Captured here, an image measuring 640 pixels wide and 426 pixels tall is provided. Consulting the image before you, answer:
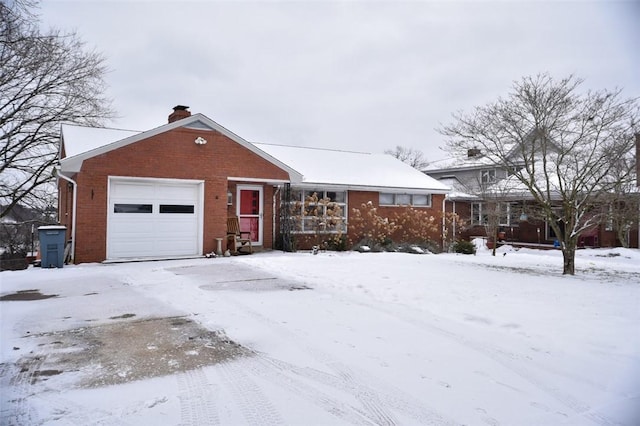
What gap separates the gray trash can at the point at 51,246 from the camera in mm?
10773

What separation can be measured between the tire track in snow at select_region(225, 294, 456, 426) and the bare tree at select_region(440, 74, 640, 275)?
29.9 feet

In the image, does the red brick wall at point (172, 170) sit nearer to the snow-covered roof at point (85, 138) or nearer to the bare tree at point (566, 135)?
the snow-covered roof at point (85, 138)

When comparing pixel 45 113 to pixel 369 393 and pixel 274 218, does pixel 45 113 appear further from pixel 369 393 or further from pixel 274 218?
pixel 369 393

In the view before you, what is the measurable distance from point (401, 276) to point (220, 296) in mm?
4105

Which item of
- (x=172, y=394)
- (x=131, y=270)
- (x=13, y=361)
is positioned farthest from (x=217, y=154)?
(x=172, y=394)

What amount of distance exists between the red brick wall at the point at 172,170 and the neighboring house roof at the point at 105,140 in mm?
148

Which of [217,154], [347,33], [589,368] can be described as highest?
[347,33]

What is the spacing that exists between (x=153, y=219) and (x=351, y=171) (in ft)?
30.6

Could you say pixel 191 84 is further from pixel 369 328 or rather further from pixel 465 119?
pixel 369 328

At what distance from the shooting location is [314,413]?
3346 millimetres


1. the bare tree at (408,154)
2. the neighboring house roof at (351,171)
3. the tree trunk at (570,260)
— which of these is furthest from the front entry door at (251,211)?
the bare tree at (408,154)

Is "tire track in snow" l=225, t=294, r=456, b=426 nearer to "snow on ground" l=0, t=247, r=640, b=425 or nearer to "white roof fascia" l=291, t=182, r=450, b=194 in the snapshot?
"snow on ground" l=0, t=247, r=640, b=425

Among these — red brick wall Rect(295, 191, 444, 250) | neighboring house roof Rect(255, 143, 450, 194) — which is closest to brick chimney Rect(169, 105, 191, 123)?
neighboring house roof Rect(255, 143, 450, 194)

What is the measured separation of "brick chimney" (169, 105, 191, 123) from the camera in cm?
1469
